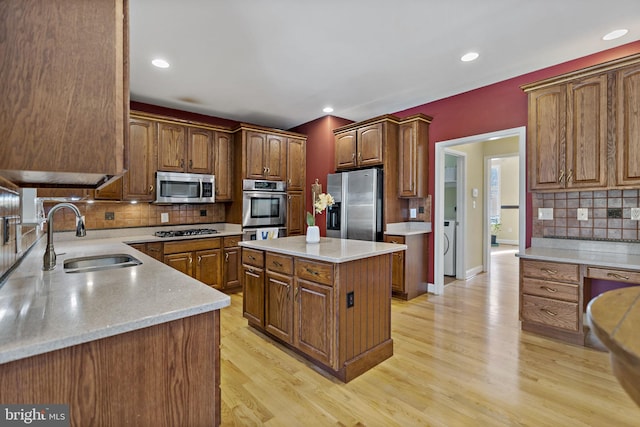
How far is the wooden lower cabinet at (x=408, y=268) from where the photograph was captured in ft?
13.0

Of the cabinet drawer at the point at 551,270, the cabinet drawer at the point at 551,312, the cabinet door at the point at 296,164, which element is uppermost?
the cabinet door at the point at 296,164

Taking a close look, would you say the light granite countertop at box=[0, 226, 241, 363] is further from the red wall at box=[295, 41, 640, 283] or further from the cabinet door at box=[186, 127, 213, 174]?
the red wall at box=[295, 41, 640, 283]

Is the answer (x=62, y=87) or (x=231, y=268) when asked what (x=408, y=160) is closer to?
(x=231, y=268)

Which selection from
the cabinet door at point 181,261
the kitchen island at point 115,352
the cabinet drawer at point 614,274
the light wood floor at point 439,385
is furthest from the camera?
the cabinet door at point 181,261

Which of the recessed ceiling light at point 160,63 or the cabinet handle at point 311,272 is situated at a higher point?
the recessed ceiling light at point 160,63

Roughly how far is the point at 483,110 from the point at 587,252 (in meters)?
1.85

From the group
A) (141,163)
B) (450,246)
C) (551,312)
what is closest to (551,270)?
(551,312)

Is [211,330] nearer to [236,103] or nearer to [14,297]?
[14,297]

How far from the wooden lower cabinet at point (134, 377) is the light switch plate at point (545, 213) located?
333cm

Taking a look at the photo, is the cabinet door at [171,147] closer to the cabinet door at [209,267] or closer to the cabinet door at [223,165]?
the cabinet door at [223,165]

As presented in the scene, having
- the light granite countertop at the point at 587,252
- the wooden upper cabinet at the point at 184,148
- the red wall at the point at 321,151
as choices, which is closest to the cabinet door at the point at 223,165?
the wooden upper cabinet at the point at 184,148

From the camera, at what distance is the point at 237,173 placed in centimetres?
461

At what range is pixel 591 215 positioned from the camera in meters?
2.92

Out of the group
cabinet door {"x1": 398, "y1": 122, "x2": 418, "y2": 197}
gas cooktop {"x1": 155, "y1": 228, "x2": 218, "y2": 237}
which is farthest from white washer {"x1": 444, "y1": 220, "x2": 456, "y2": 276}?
gas cooktop {"x1": 155, "y1": 228, "x2": 218, "y2": 237}
